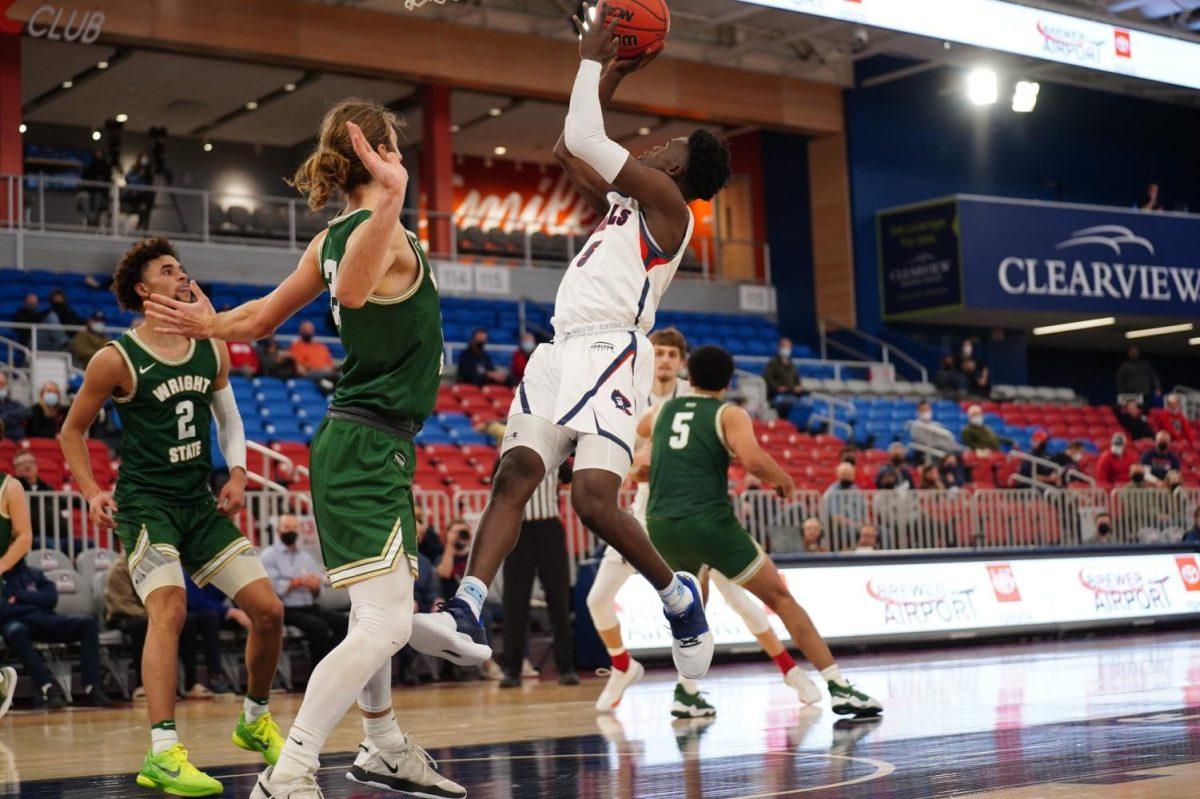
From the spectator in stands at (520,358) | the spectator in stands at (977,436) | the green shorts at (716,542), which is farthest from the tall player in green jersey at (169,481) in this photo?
the spectator in stands at (977,436)

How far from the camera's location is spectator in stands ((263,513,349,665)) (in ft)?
40.3

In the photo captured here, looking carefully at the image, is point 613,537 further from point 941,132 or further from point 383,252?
point 941,132

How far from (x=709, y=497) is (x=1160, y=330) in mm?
26594

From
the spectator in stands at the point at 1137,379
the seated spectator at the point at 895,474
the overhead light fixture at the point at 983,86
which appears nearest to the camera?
the seated spectator at the point at 895,474

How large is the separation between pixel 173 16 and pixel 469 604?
61.4ft

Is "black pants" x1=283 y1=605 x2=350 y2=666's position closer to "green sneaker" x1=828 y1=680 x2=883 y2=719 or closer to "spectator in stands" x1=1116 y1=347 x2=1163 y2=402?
"green sneaker" x1=828 y1=680 x2=883 y2=719

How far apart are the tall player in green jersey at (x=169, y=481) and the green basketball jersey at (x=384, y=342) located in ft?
4.80

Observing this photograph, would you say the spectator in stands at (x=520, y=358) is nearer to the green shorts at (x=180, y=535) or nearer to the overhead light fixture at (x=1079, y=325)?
the overhead light fixture at (x=1079, y=325)

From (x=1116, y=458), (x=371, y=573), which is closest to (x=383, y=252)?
(x=371, y=573)

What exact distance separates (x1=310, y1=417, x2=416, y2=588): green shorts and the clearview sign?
2373cm

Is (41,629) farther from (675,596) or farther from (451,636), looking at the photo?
(451,636)

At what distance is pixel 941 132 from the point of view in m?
30.3

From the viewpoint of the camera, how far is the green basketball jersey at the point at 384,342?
4.77m

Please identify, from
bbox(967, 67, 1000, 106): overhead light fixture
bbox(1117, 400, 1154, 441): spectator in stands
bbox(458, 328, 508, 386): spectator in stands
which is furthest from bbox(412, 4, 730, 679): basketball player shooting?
bbox(1117, 400, 1154, 441): spectator in stands
